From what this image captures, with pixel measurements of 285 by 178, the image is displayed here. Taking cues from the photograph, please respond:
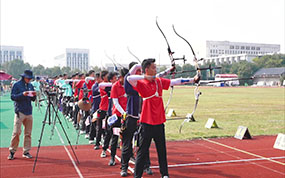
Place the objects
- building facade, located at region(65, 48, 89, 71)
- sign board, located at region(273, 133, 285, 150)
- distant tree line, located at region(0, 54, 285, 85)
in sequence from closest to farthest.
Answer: sign board, located at region(273, 133, 285, 150), distant tree line, located at region(0, 54, 285, 85), building facade, located at region(65, 48, 89, 71)

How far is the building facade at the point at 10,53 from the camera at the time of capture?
15712 cm

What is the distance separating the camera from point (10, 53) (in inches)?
6284

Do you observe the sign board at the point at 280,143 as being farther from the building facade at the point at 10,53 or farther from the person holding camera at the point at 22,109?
the building facade at the point at 10,53

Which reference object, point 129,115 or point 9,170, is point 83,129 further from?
point 129,115

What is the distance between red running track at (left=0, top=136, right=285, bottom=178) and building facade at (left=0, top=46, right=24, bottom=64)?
159 m

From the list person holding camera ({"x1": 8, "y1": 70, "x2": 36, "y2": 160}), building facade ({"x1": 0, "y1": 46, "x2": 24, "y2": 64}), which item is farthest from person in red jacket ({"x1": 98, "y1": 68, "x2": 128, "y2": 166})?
building facade ({"x1": 0, "y1": 46, "x2": 24, "y2": 64})

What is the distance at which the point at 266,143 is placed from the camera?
10102mm

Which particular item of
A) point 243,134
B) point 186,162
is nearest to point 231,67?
point 243,134

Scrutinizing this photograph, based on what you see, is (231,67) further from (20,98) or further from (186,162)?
(20,98)

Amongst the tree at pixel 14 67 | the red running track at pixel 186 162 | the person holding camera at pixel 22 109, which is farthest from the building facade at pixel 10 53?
the red running track at pixel 186 162

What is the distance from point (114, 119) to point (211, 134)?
6.08 metres

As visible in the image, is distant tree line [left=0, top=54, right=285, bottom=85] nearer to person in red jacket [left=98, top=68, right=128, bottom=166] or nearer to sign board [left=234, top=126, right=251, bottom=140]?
sign board [left=234, top=126, right=251, bottom=140]

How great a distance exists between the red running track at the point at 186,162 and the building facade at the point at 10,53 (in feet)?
521

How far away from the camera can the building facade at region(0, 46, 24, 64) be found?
516ft
